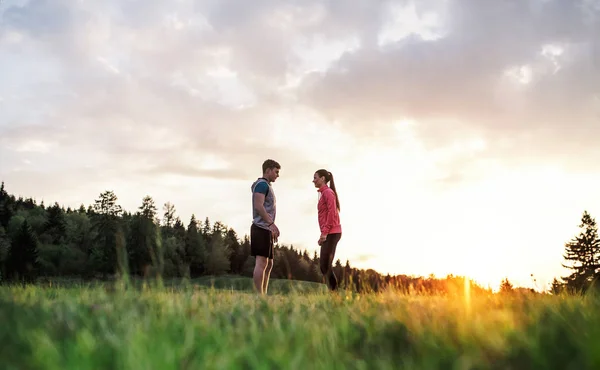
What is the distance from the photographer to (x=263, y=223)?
1120cm

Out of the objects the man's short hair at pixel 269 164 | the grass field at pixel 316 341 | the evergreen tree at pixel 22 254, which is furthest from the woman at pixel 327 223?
the evergreen tree at pixel 22 254

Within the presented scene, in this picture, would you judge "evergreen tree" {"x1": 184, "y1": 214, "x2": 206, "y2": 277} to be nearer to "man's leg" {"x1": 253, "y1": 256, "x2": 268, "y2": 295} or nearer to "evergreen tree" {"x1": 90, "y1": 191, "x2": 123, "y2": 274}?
"evergreen tree" {"x1": 90, "y1": 191, "x2": 123, "y2": 274}

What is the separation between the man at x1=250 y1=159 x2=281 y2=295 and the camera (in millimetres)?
11039

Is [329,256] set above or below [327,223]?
below

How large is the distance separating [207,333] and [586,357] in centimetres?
248

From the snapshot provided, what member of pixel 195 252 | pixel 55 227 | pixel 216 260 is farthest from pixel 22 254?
pixel 55 227

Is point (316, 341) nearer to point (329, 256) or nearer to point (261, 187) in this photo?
point (261, 187)

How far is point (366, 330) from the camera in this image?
3.93 metres

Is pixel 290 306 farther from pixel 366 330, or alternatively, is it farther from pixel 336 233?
pixel 336 233

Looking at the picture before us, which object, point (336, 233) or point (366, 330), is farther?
point (336, 233)

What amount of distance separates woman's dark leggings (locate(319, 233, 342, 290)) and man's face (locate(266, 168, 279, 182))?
1928 mm

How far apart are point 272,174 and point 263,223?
115 cm

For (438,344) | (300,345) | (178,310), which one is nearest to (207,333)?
(300,345)

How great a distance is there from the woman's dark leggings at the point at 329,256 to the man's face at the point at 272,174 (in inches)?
75.9
